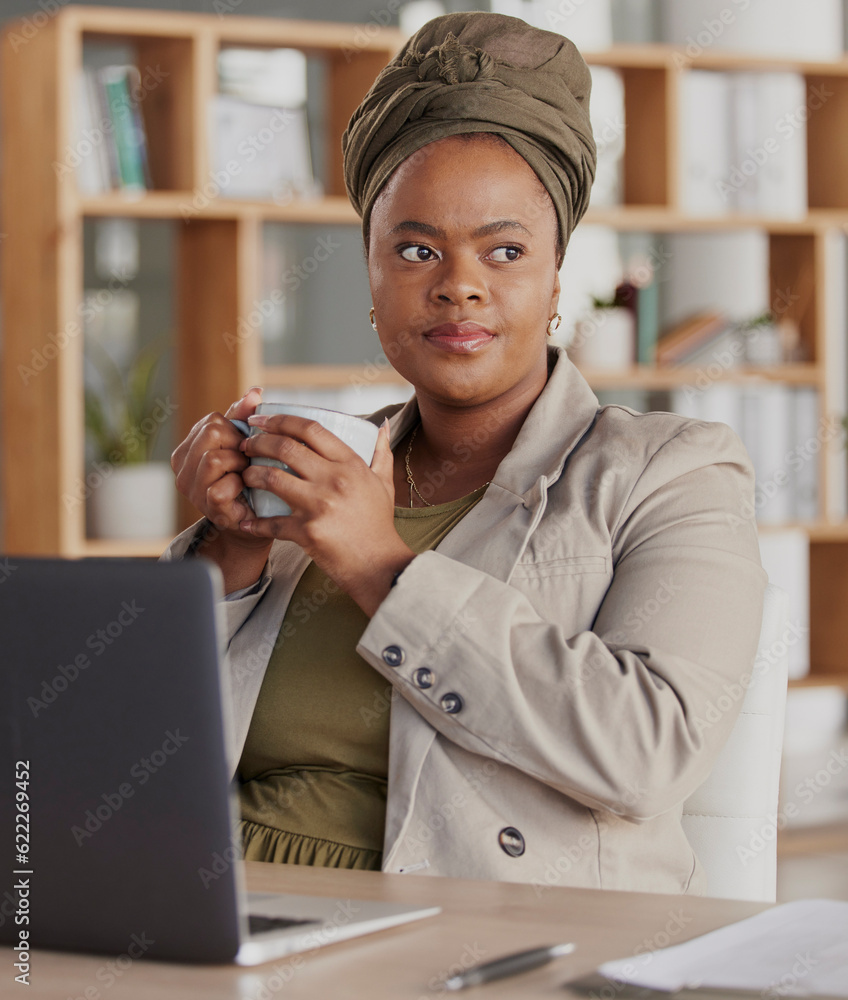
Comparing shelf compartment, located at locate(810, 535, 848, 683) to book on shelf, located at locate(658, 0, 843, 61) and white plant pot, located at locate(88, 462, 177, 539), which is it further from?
white plant pot, located at locate(88, 462, 177, 539)

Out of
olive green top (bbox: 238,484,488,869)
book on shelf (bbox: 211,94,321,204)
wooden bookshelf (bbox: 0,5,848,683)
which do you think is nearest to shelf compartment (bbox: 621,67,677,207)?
wooden bookshelf (bbox: 0,5,848,683)

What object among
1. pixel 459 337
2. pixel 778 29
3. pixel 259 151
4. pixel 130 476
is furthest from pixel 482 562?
pixel 778 29

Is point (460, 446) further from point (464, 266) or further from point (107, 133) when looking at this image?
point (107, 133)

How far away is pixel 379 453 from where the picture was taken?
121cm

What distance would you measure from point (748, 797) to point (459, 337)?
0.57 metres

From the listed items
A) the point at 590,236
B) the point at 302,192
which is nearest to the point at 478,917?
the point at 302,192

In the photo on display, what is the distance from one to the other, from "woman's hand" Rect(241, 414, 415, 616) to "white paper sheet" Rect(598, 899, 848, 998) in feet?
1.51

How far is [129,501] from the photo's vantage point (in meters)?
3.23

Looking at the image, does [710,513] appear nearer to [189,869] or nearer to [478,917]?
[478,917]

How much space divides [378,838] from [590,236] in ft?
12.8

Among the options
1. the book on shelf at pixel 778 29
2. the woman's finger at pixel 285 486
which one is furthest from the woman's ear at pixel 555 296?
the book on shelf at pixel 778 29

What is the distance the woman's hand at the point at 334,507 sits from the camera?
1.15 meters

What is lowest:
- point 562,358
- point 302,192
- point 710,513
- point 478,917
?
point 478,917

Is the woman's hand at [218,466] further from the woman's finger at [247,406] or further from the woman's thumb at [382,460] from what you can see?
the woman's thumb at [382,460]
